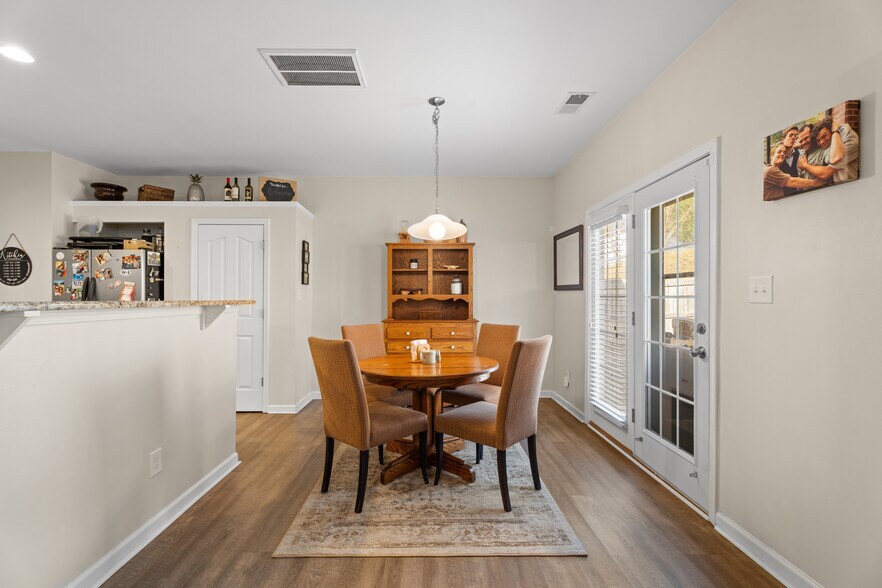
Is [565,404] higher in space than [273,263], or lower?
lower

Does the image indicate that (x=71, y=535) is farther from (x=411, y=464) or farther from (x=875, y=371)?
(x=875, y=371)

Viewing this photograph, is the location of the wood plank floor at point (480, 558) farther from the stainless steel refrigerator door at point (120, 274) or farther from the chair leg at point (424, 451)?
the stainless steel refrigerator door at point (120, 274)

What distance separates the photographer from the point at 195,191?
14.8 feet

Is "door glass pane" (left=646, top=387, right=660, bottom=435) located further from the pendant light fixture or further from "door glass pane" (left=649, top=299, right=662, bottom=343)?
the pendant light fixture

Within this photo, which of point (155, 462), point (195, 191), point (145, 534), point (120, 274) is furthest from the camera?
point (195, 191)

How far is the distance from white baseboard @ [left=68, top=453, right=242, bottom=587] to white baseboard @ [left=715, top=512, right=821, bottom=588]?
2826mm

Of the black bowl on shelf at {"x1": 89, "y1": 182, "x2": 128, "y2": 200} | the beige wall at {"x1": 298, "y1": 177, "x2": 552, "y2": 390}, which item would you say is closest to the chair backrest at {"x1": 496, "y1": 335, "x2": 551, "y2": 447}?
the beige wall at {"x1": 298, "y1": 177, "x2": 552, "y2": 390}

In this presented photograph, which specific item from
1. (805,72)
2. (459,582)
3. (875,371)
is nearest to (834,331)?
(875,371)

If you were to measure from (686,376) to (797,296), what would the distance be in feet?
2.98

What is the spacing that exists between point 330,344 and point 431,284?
242cm

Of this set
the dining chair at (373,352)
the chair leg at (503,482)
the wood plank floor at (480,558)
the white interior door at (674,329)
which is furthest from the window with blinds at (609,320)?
the dining chair at (373,352)

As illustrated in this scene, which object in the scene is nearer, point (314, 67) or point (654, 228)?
point (314, 67)

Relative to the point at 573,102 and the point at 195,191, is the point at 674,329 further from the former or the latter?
the point at 195,191

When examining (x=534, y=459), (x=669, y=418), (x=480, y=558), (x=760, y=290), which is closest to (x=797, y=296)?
(x=760, y=290)
